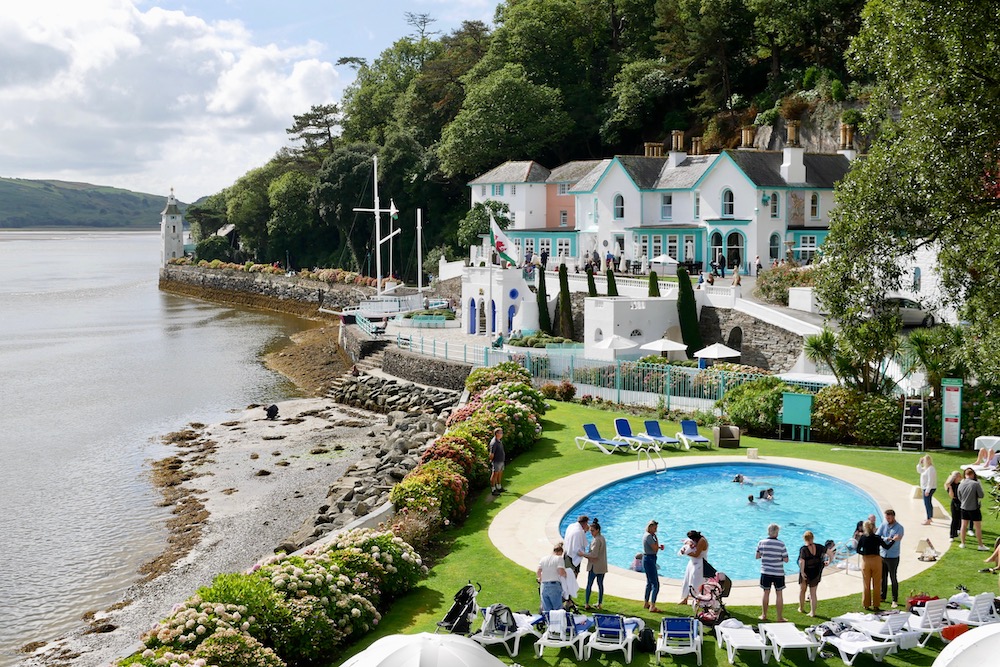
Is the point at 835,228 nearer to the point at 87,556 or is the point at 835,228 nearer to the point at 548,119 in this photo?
the point at 87,556

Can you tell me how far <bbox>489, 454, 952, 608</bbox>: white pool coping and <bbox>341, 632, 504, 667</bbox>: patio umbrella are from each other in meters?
7.20

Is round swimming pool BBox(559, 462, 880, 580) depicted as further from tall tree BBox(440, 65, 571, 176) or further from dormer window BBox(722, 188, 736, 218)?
tall tree BBox(440, 65, 571, 176)

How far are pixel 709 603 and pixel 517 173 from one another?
59164 millimetres

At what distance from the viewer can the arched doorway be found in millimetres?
50156

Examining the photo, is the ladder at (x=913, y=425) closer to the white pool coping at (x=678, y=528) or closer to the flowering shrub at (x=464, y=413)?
the white pool coping at (x=678, y=528)

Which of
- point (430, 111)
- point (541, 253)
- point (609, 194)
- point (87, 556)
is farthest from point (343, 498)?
point (430, 111)

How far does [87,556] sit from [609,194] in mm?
40656

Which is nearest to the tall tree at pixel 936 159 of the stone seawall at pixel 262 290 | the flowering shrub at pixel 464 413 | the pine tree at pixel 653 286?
the flowering shrub at pixel 464 413

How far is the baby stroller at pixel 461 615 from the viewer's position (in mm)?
13492

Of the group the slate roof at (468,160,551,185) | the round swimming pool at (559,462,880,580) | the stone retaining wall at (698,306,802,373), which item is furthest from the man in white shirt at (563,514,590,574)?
the slate roof at (468,160,551,185)

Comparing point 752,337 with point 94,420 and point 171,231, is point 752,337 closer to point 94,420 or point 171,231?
point 94,420

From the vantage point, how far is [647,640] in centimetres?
1316

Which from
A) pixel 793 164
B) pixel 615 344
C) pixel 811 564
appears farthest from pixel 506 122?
pixel 811 564

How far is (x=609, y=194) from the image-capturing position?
5700 cm
